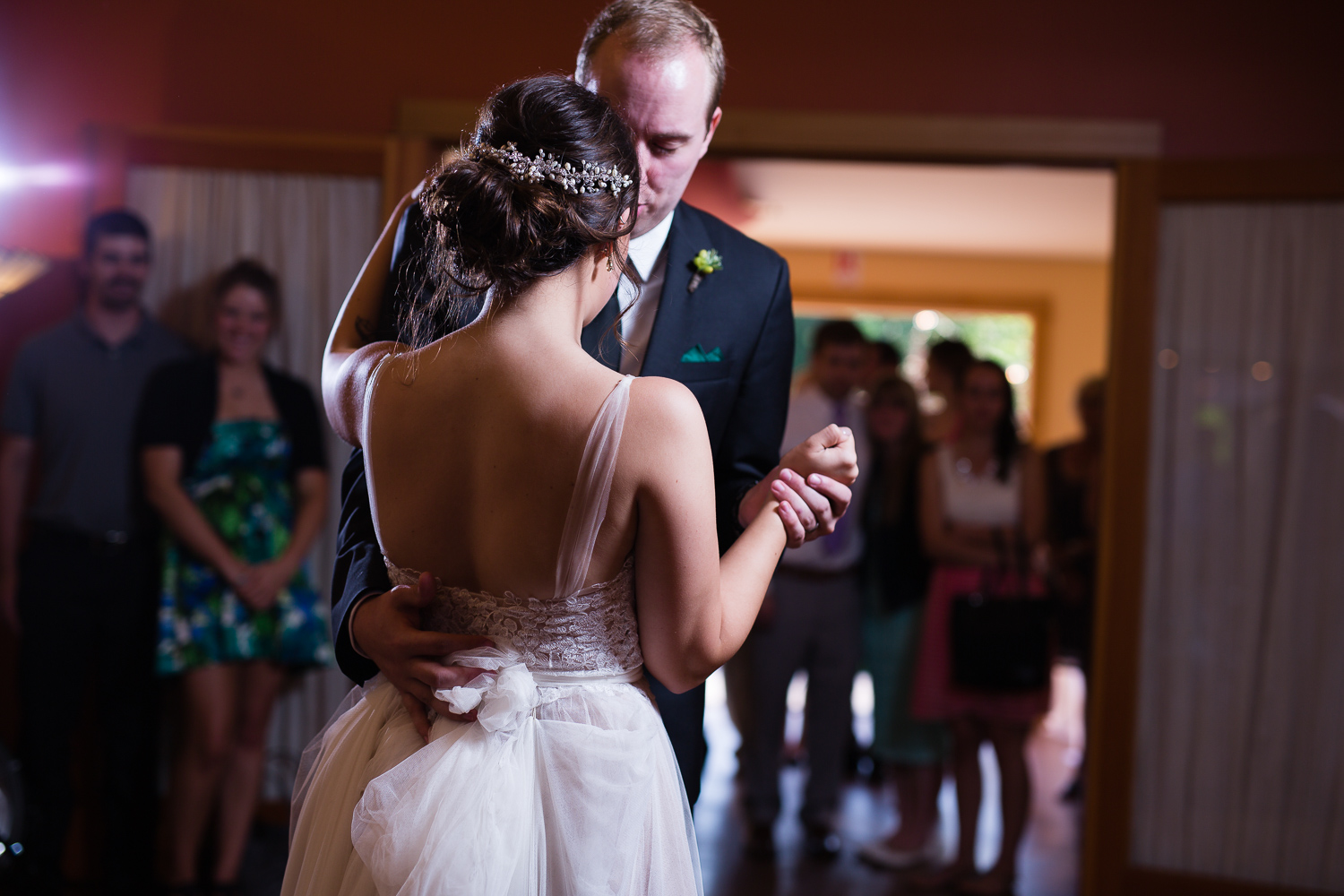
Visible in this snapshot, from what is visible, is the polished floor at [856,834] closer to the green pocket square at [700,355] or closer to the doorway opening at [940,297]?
the doorway opening at [940,297]

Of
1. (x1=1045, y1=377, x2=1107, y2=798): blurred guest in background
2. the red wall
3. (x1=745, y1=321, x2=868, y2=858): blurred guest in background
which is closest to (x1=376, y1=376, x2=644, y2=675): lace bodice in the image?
the red wall

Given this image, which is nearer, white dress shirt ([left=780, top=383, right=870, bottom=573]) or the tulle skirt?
the tulle skirt

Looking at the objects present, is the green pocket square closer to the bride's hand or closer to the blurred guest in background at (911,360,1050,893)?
the bride's hand

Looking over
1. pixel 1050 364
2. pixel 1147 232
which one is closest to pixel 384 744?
pixel 1147 232

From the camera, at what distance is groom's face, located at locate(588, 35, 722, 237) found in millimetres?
1346

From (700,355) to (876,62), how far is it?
223 centimetres

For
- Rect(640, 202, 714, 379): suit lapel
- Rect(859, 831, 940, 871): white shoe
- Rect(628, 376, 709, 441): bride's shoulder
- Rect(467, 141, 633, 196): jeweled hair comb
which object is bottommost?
Rect(859, 831, 940, 871): white shoe

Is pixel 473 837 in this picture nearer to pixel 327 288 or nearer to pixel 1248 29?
pixel 327 288

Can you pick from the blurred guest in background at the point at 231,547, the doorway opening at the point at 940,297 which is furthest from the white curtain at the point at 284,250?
the doorway opening at the point at 940,297

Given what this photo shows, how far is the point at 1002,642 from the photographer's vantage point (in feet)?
11.5

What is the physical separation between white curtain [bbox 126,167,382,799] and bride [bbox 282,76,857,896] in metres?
2.35

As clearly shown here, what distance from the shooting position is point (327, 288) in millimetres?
3404

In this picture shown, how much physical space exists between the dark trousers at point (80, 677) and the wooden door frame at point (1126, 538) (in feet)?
9.50

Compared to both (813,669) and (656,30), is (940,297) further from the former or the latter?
(656,30)
